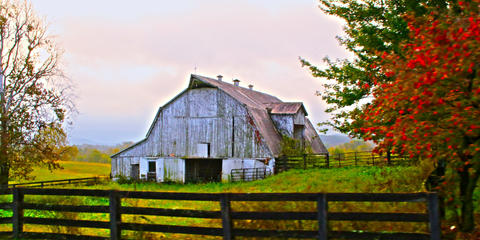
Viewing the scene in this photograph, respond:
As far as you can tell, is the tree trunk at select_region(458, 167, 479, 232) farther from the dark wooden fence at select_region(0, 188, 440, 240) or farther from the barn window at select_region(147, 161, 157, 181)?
the barn window at select_region(147, 161, 157, 181)

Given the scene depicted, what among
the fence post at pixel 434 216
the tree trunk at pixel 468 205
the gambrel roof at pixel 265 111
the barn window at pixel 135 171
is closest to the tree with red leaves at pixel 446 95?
the tree trunk at pixel 468 205

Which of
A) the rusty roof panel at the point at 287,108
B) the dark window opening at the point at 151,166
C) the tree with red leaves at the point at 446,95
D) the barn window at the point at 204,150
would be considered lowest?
the dark window opening at the point at 151,166

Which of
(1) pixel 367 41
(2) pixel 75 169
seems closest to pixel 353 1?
(1) pixel 367 41

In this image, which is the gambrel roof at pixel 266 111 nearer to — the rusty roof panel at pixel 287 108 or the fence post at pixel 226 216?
the rusty roof panel at pixel 287 108

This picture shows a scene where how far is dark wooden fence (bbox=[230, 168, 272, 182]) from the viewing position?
29.3 metres

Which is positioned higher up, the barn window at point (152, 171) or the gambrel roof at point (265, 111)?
the gambrel roof at point (265, 111)

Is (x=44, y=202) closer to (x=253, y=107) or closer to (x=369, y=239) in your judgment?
(x=369, y=239)

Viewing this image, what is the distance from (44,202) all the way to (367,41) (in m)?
14.4

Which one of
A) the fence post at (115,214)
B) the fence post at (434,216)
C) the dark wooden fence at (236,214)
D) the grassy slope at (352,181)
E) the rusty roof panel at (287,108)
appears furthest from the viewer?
the rusty roof panel at (287,108)

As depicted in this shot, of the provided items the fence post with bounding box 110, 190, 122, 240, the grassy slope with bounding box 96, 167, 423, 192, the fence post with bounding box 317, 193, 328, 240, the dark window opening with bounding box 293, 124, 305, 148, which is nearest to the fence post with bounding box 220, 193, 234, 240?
the fence post with bounding box 317, 193, 328, 240

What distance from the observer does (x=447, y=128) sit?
7402 mm

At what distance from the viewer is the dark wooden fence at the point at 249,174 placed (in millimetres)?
29320

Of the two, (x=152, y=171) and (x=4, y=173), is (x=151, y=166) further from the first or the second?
(x=4, y=173)

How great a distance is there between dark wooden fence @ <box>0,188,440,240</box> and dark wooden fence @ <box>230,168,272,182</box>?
20.9 metres
